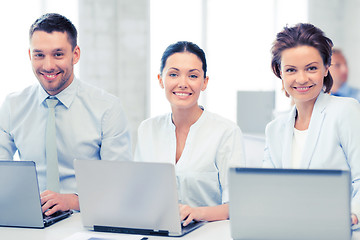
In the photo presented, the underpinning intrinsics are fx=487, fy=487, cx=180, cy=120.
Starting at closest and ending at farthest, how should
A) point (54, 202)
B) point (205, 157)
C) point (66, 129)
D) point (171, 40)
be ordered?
point (54, 202) < point (205, 157) < point (66, 129) < point (171, 40)

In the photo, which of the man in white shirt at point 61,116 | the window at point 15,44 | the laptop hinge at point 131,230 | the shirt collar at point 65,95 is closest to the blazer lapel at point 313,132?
the laptop hinge at point 131,230

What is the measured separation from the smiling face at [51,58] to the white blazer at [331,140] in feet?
3.43

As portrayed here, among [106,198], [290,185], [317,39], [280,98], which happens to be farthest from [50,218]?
[280,98]

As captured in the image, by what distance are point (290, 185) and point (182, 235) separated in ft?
1.45

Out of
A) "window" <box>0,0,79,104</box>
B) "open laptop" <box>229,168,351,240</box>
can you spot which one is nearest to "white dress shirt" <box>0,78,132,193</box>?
"open laptop" <box>229,168,351,240</box>

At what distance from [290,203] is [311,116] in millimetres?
700

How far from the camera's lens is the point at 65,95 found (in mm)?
2352

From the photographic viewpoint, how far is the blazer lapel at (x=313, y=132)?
6.38 feet

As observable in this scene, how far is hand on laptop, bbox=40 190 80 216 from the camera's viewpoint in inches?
73.1

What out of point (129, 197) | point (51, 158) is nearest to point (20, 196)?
point (129, 197)

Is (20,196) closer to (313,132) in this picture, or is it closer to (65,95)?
(65,95)

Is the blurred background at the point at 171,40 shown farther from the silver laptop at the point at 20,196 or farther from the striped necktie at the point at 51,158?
the silver laptop at the point at 20,196

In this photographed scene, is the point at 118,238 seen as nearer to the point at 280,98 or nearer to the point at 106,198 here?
the point at 106,198

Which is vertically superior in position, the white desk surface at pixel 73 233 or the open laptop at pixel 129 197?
the open laptop at pixel 129 197
